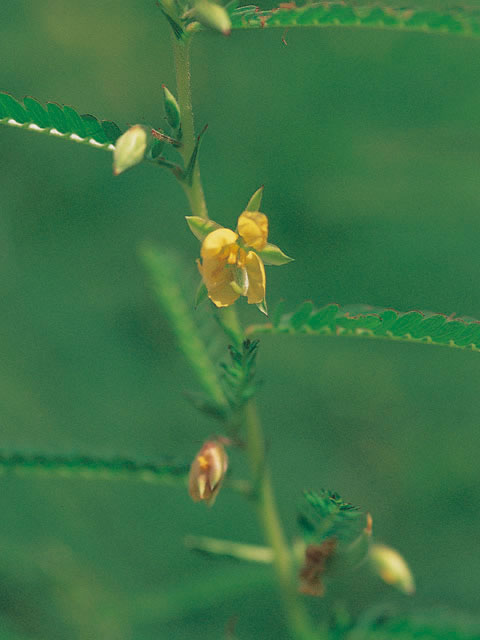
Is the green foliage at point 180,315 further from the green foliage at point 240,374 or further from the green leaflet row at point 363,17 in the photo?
the green leaflet row at point 363,17

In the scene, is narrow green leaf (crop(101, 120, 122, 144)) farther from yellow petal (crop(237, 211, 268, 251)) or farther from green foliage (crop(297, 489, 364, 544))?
green foliage (crop(297, 489, 364, 544))

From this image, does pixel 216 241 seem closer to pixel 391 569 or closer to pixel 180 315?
pixel 180 315

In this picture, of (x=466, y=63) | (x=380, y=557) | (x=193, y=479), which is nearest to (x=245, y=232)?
(x=193, y=479)

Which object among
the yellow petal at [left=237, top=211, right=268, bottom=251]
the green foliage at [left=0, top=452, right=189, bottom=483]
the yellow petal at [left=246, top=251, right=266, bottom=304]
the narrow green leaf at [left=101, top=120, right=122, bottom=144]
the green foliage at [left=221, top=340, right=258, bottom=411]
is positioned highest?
the narrow green leaf at [left=101, top=120, right=122, bottom=144]

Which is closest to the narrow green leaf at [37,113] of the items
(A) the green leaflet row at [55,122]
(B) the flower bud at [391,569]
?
(A) the green leaflet row at [55,122]

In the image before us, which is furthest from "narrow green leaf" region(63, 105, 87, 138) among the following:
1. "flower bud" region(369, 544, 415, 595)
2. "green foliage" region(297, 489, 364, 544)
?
"flower bud" region(369, 544, 415, 595)

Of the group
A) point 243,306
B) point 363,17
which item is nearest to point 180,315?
point 363,17

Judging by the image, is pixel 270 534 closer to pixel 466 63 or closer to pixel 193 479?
pixel 193 479
